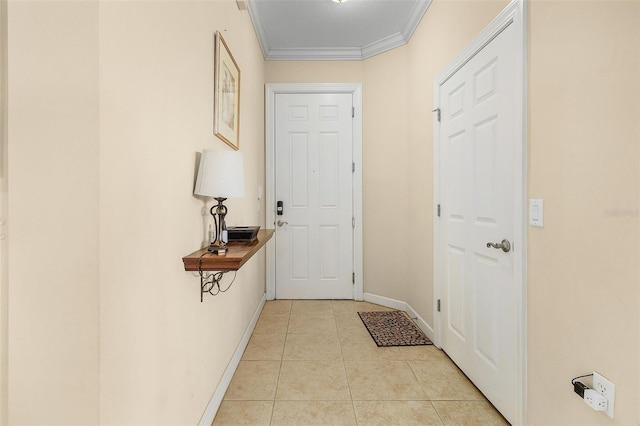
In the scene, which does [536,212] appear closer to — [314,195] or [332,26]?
[314,195]

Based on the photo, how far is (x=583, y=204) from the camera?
1138 millimetres

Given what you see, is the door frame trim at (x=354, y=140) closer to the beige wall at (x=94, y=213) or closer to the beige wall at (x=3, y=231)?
the beige wall at (x=94, y=213)

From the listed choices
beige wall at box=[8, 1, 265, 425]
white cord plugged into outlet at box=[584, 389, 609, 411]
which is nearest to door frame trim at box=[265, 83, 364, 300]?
beige wall at box=[8, 1, 265, 425]

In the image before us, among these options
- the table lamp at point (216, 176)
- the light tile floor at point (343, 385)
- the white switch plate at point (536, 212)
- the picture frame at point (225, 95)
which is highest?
the picture frame at point (225, 95)

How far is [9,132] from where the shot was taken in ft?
2.20

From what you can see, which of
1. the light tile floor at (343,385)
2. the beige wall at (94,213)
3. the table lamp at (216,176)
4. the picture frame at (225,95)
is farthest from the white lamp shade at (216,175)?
the light tile floor at (343,385)

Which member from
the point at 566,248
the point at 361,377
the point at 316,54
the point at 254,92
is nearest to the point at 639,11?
the point at 566,248

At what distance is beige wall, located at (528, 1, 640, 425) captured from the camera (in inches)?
39.1

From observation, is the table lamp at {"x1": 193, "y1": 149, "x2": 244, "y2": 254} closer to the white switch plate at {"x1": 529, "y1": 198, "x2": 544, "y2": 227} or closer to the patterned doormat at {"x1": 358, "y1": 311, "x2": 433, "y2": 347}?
the white switch plate at {"x1": 529, "y1": 198, "x2": 544, "y2": 227}

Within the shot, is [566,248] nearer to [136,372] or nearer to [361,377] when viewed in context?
[361,377]

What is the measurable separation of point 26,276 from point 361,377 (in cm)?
182

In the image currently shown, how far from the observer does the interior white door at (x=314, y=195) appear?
3.42m

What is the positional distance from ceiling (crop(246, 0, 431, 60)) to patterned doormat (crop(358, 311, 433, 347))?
2.68m

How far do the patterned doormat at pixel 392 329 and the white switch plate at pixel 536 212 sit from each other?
1.44m
